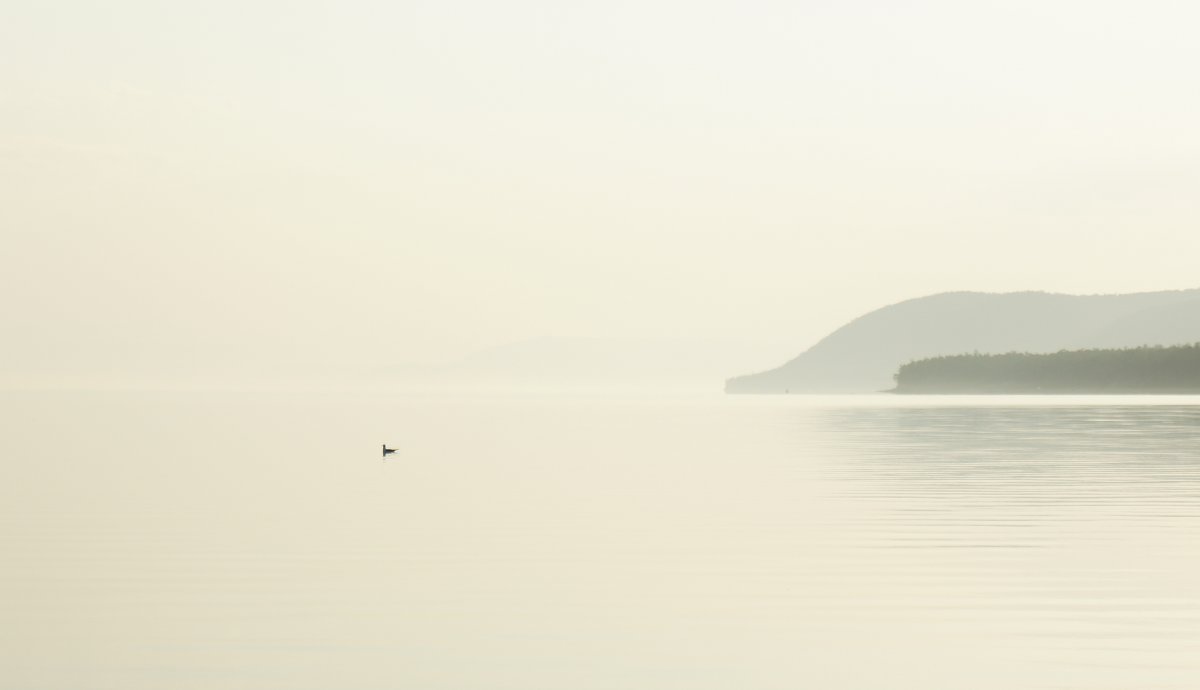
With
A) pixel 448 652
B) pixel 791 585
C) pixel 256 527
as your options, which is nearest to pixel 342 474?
pixel 256 527

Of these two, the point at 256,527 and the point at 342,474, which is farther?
the point at 342,474

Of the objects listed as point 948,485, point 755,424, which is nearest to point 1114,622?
point 948,485

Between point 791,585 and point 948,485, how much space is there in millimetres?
20130

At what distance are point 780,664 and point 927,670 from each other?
173cm

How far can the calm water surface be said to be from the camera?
17.4 m

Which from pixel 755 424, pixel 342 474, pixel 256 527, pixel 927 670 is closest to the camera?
pixel 927 670

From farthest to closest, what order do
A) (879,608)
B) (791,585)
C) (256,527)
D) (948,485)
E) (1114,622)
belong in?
(948,485) < (256,527) < (791,585) < (879,608) < (1114,622)

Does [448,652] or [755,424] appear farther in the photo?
[755,424]

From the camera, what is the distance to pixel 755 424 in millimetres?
100125

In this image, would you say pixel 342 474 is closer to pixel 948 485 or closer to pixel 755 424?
pixel 948 485

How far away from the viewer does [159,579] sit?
81.1ft

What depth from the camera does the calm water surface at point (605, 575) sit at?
17359 mm

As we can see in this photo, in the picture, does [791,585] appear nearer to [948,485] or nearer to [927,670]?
[927,670]

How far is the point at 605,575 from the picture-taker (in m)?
25.1
